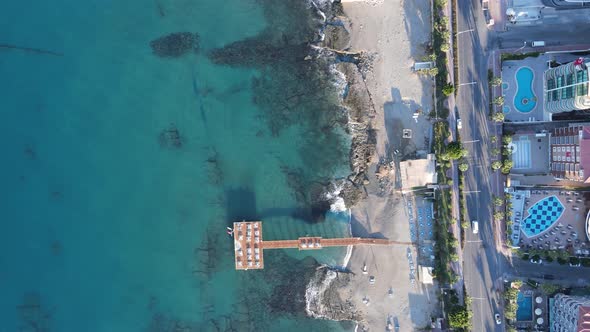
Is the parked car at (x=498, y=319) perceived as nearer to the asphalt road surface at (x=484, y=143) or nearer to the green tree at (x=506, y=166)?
the asphalt road surface at (x=484, y=143)

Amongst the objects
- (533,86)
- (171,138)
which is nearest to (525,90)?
(533,86)

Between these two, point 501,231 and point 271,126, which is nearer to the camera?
point 501,231

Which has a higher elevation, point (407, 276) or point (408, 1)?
point (408, 1)

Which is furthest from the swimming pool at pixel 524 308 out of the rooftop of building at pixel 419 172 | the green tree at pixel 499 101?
the green tree at pixel 499 101

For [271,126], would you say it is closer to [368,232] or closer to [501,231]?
[368,232]

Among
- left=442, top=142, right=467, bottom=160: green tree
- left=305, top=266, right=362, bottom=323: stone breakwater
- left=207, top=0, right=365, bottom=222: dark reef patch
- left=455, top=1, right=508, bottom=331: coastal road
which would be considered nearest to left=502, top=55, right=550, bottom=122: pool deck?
left=455, top=1, right=508, bottom=331: coastal road

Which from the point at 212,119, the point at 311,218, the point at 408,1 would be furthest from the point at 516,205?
the point at 212,119
